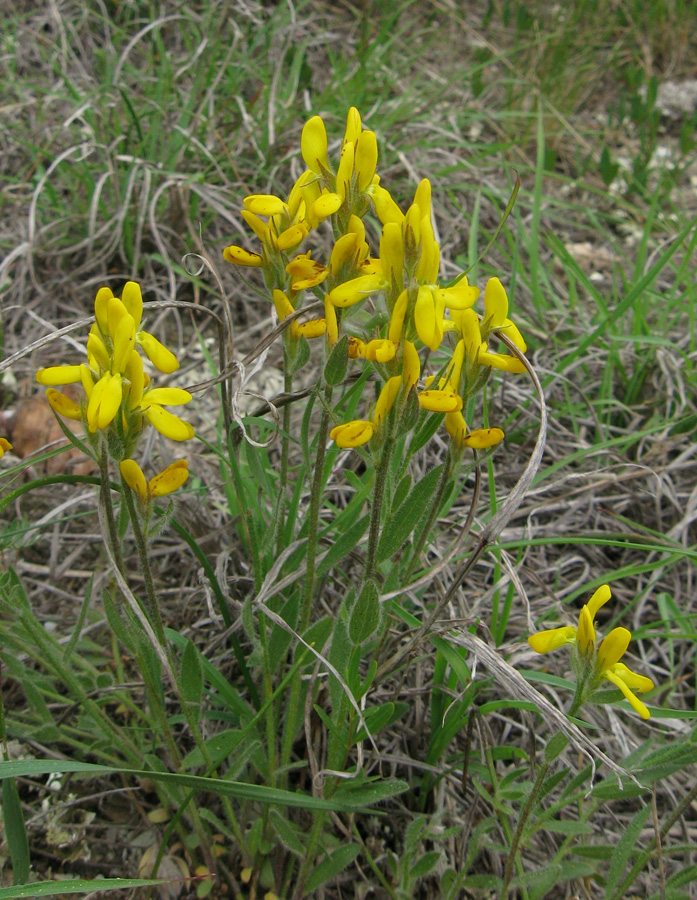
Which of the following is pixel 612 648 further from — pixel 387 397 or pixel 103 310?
pixel 103 310

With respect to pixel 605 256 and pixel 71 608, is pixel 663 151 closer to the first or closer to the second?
pixel 605 256

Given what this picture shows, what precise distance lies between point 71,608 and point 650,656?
5.73 feet

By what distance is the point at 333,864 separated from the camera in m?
1.57

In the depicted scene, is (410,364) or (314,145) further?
(314,145)

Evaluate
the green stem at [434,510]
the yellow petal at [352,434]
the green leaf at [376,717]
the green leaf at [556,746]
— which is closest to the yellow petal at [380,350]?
the yellow petal at [352,434]

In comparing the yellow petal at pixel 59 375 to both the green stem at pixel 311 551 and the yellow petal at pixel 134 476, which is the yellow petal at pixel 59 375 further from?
the green stem at pixel 311 551

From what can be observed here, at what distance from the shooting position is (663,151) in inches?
189

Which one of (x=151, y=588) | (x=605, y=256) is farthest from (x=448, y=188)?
(x=151, y=588)

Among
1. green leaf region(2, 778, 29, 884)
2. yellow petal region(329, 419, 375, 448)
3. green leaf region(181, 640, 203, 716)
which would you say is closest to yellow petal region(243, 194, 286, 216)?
yellow petal region(329, 419, 375, 448)

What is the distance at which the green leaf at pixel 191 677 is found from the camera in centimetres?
151

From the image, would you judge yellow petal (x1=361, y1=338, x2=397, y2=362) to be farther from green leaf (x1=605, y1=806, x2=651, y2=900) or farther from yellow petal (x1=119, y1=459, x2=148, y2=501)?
green leaf (x1=605, y1=806, x2=651, y2=900)

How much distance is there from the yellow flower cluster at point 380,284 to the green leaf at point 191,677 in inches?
24.5

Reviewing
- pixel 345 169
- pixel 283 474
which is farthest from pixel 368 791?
pixel 345 169

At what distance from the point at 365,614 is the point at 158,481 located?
0.44m
